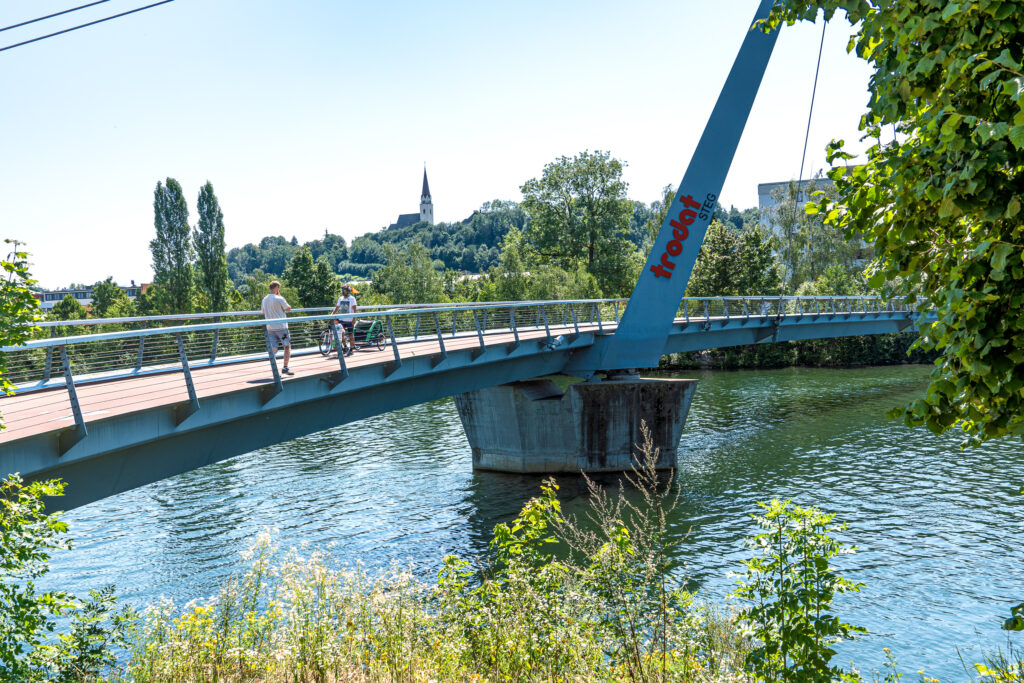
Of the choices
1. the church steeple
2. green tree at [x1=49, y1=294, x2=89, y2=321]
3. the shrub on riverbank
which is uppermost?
the church steeple

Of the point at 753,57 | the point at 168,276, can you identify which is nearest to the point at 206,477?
the point at 753,57

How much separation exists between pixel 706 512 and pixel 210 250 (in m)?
56.3

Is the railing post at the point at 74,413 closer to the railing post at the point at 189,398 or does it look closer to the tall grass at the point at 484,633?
the railing post at the point at 189,398

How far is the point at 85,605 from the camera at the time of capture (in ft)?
28.6

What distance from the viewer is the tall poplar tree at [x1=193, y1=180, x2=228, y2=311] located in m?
64.1

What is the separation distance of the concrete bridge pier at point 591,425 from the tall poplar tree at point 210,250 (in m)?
47.3

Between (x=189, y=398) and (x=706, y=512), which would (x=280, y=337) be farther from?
(x=706, y=512)

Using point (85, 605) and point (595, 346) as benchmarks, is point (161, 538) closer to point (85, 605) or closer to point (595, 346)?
point (85, 605)

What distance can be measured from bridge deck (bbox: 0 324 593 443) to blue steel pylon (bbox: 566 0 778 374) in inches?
352

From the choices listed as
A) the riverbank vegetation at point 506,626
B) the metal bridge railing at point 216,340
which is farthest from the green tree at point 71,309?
the riverbank vegetation at point 506,626

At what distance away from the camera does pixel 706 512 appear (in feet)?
61.6

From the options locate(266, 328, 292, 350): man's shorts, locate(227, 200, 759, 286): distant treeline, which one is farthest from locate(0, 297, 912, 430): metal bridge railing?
locate(227, 200, 759, 286): distant treeline

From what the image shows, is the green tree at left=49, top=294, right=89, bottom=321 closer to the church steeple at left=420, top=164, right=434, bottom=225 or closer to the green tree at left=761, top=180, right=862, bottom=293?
the green tree at left=761, top=180, right=862, bottom=293

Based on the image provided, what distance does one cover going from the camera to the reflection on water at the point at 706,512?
13.1 m
